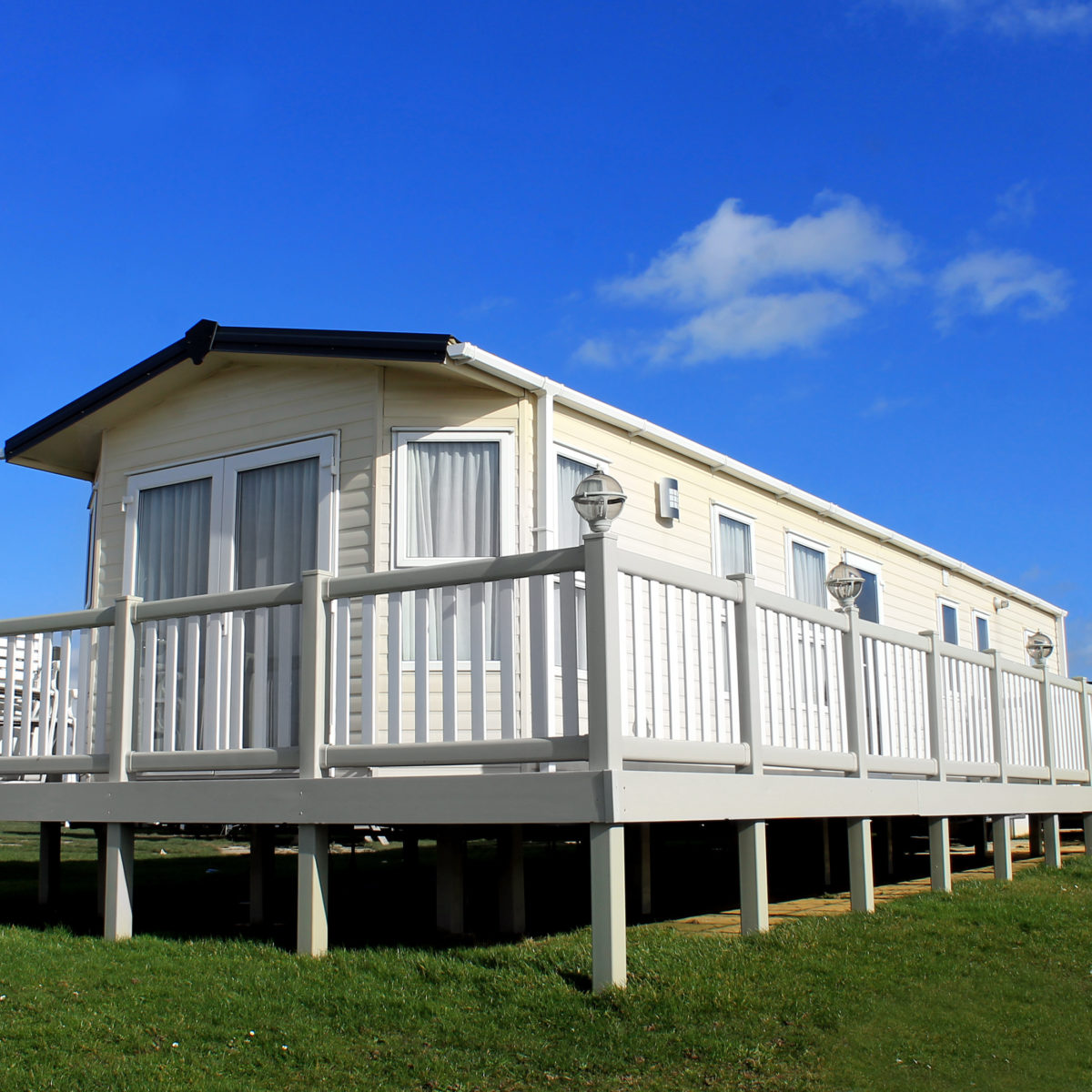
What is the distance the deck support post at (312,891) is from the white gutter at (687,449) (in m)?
2.90

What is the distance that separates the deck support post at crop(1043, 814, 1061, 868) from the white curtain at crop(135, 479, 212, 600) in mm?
7624

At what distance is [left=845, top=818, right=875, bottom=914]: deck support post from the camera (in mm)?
7621

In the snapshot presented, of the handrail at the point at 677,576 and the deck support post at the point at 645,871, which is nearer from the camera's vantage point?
the handrail at the point at 677,576

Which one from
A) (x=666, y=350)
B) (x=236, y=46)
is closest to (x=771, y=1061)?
(x=236, y=46)

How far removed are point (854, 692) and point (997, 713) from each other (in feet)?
8.70

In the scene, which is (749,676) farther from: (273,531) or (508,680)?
(273,531)

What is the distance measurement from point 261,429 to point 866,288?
17186 millimetres

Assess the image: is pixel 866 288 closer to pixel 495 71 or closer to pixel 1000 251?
pixel 1000 251

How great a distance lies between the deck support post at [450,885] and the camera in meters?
7.30

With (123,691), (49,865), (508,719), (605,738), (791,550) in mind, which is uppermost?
(791,550)

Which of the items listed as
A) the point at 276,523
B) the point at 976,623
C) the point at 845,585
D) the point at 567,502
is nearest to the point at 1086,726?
the point at 845,585

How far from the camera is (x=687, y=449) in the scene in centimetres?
1043

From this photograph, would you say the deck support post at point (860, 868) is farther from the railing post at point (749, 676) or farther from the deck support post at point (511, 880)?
the deck support post at point (511, 880)

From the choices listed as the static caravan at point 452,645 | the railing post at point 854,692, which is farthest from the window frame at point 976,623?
the railing post at point 854,692
